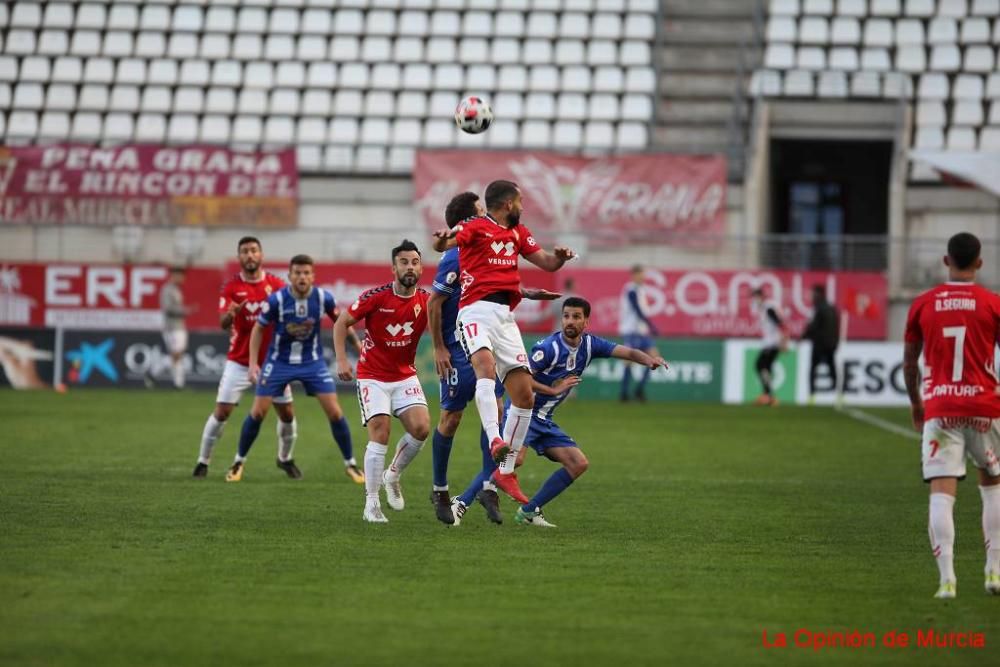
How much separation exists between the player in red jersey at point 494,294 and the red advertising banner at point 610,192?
17985 mm

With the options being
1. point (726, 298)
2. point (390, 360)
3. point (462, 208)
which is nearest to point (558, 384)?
point (390, 360)

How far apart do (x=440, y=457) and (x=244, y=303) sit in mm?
3580

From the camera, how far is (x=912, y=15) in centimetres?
3262

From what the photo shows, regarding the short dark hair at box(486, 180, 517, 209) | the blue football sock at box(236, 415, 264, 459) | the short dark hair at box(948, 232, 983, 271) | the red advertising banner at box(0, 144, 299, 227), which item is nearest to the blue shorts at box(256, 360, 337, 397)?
the blue football sock at box(236, 415, 264, 459)

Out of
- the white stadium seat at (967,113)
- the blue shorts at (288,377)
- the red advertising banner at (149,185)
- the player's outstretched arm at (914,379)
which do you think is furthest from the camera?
the white stadium seat at (967,113)

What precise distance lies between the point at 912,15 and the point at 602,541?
25515 millimetres

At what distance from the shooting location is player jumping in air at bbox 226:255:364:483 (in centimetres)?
1284

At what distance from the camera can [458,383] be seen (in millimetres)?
10648

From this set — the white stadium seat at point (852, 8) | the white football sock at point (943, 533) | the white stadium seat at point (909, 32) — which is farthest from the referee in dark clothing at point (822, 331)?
the white football sock at point (943, 533)

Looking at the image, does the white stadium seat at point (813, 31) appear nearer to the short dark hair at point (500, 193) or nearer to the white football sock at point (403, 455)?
the white football sock at point (403, 455)

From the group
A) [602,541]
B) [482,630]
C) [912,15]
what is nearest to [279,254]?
[912,15]

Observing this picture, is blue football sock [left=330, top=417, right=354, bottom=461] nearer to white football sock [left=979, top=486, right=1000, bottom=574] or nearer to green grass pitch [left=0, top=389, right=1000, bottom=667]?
green grass pitch [left=0, top=389, right=1000, bottom=667]

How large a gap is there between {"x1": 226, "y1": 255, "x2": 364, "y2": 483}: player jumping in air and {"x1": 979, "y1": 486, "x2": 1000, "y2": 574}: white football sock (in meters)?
6.19

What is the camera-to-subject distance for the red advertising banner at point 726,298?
27000 mm
